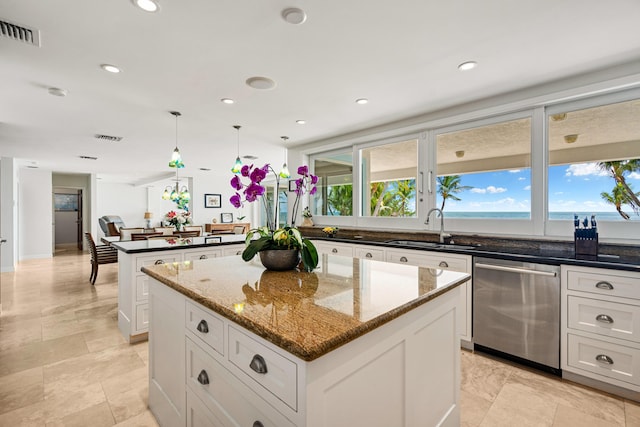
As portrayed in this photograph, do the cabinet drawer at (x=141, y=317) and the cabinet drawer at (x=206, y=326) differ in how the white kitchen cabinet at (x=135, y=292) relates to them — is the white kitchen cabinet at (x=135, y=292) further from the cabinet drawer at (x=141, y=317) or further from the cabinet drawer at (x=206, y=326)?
the cabinet drawer at (x=206, y=326)

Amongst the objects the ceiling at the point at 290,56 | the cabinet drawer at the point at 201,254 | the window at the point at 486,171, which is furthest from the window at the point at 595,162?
the cabinet drawer at the point at 201,254

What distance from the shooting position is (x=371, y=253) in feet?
10.8

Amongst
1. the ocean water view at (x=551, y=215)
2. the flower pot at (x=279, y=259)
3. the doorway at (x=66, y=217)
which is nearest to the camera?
the flower pot at (x=279, y=259)

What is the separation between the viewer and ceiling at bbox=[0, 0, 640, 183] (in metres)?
1.70

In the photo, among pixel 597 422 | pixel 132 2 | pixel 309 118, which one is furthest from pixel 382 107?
pixel 597 422

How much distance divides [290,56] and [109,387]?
8.85ft

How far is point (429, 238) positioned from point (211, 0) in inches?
116

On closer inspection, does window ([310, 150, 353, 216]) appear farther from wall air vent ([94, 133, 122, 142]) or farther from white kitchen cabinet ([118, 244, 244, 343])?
wall air vent ([94, 133, 122, 142])

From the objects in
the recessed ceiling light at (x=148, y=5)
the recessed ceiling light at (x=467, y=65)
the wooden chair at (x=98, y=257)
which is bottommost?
the wooden chair at (x=98, y=257)

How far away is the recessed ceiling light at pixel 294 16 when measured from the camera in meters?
1.68

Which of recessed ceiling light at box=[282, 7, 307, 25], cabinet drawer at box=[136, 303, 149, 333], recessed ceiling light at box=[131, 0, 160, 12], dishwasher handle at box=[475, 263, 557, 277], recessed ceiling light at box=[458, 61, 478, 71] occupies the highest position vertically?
recessed ceiling light at box=[458, 61, 478, 71]

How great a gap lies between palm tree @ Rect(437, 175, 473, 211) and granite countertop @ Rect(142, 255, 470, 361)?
2.00m

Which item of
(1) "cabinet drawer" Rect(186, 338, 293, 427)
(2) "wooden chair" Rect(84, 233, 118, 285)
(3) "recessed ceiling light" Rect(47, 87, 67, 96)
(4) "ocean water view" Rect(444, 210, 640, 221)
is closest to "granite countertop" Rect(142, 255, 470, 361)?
(1) "cabinet drawer" Rect(186, 338, 293, 427)

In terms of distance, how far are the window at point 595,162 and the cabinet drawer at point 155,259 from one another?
3610 mm
